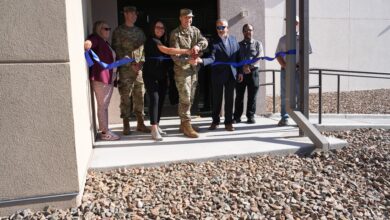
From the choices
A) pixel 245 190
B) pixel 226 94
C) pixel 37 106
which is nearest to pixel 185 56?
pixel 226 94

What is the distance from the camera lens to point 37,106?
312 centimetres

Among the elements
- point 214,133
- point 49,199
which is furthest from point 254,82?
→ point 49,199

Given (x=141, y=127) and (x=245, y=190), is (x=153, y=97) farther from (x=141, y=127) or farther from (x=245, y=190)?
(x=245, y=190)

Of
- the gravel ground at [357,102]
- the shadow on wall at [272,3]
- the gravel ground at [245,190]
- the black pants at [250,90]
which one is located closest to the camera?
the gravel ground at [245,190]

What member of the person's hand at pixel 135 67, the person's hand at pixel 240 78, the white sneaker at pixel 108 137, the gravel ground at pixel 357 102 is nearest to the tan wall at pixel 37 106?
the person's hand at pixel 135 67

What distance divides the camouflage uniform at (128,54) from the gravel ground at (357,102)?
5.62 metres

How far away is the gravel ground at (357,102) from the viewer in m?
10.0

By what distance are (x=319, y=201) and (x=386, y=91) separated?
38.6 ft

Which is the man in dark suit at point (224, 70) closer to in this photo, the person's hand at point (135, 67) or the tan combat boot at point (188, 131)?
the tan combat boot at point (188, 131)

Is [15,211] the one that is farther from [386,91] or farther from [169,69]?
[386,91]

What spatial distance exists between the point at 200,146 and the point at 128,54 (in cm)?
163

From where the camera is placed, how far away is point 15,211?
3.15m

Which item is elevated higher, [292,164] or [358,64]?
[358,64]

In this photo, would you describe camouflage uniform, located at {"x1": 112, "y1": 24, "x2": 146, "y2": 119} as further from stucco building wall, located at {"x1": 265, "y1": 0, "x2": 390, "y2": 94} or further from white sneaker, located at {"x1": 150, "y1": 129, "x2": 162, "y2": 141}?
stucco building wall, located at {"x1": 265, "y1": 0, "x2": 390, "y2": 94}
